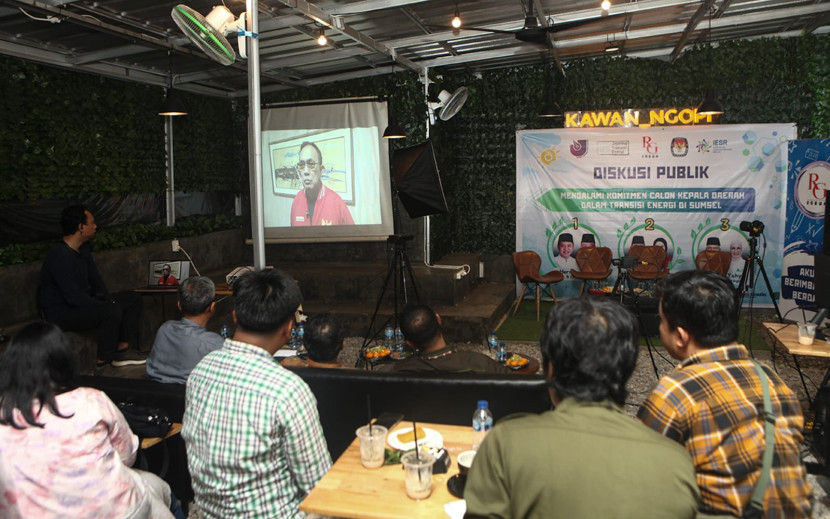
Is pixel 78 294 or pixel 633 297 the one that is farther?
pixel 633 297

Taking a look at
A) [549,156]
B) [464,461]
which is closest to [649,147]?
[549,156]

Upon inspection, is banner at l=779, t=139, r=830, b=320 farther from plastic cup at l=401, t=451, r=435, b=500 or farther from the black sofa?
plastic cup at l=401, t=451, r=435, b=500

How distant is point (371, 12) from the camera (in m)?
5.83

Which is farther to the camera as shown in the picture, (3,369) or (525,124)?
(525,124)

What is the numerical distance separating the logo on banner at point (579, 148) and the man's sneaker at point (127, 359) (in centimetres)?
611

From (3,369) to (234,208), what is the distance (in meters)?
7.52

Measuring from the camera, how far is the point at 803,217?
7.43m

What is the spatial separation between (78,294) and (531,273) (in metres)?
5.43

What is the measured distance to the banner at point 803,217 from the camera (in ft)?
23.2

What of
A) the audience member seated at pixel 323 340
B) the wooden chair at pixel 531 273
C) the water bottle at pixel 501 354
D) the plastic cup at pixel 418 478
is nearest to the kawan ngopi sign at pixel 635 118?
the wooden chair at pixel 531 273

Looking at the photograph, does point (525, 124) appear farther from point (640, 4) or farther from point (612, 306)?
point (612, 306)

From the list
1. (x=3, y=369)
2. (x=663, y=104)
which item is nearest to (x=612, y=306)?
(x=3, y=369)

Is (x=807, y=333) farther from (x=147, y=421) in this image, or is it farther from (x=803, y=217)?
(x=803, y=217)

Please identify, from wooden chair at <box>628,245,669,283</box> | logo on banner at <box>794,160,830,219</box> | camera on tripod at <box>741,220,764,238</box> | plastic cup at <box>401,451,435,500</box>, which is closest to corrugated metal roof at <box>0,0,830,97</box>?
logo on banner at <box>794,160,830,219</box>
